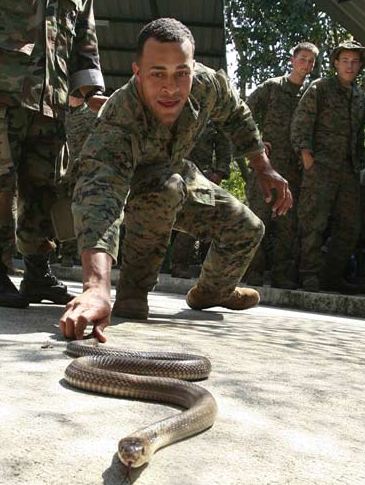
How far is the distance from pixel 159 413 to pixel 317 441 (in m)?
0.47

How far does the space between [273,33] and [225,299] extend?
36.5 ft

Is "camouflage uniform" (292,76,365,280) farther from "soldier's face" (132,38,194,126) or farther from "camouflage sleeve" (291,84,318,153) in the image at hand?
"soldier's face" (132,38,194,126)

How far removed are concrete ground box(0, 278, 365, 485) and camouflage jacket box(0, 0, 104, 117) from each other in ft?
4.38

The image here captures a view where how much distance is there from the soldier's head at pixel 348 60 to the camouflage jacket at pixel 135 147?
3.24 m

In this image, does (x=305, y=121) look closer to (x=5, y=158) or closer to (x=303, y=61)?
(x=303, y=61)

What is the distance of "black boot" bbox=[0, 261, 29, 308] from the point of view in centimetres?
434

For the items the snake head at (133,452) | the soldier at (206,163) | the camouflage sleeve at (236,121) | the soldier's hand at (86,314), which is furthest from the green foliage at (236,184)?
the snake head at (133,452)

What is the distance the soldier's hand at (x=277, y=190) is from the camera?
15.8 feet

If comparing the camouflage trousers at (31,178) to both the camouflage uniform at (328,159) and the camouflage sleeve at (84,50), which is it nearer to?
the camouflage sleeve at (84,50)

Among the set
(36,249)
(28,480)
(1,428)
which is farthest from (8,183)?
(28,480)

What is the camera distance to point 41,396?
2.28 m

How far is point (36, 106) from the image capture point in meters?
4.43

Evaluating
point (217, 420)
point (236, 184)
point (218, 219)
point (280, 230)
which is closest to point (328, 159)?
point (280, 230)

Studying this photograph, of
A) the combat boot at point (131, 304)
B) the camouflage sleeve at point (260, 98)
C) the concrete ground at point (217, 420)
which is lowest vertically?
the concrete ground at point (217, 420)
